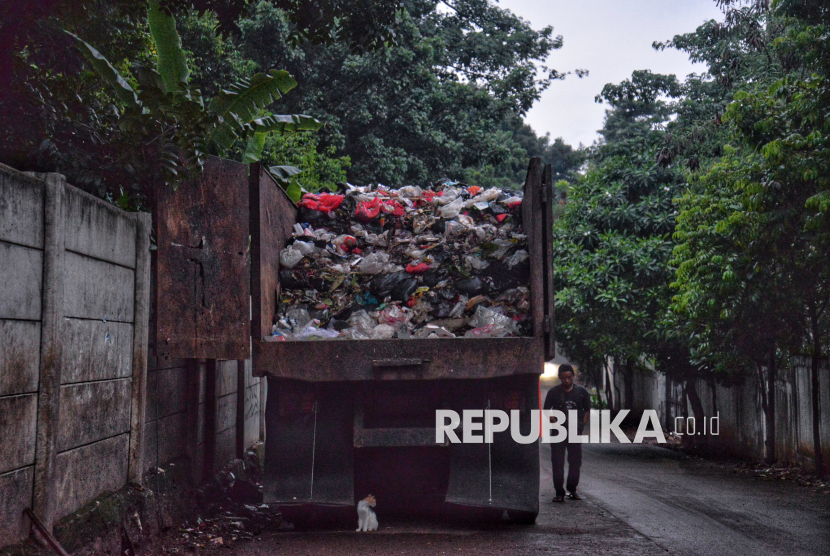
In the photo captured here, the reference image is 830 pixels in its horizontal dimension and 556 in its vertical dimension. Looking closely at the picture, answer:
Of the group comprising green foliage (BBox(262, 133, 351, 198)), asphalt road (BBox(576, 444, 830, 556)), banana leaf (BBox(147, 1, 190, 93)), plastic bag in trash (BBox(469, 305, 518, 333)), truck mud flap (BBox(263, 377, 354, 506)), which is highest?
green foliage (BBox(262, 133, 351, 198))

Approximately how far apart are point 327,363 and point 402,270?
1.42 metres

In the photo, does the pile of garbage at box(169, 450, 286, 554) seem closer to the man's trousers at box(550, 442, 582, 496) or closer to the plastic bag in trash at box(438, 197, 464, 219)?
the man's trousers at box(550, 442, 582, 496)

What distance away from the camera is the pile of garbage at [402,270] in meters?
6.54

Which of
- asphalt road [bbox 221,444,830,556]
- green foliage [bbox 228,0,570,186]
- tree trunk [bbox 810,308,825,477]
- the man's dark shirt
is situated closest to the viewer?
asphalt road [bbox 221,444,830,556]

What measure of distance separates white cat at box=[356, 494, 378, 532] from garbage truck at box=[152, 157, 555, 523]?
29 centimetres

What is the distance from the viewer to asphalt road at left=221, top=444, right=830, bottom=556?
5676mm

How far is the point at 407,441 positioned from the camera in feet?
19.7

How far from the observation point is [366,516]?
6320 millimetres

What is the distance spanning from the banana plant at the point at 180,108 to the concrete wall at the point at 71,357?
833 mm

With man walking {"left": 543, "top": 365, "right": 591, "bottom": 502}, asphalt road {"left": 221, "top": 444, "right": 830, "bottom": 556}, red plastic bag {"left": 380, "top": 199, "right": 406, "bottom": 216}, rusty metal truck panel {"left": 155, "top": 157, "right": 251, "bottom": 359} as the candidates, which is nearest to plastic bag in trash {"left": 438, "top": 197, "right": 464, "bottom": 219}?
red plastic bag {"left": 380, "top": 199, "right": 406, "bottom": 216}

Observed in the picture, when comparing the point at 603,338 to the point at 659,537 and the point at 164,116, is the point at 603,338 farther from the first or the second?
the point at 164,116

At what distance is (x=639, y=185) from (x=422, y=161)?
502cm

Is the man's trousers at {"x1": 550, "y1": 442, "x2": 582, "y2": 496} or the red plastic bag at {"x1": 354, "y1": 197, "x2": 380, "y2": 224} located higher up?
the red plastic bag at {"x1": 354, "y1": 197, "x2": 380, "y2": 224}

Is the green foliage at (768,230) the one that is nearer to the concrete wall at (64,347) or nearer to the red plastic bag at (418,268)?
the red plastic bag at (418,268)
